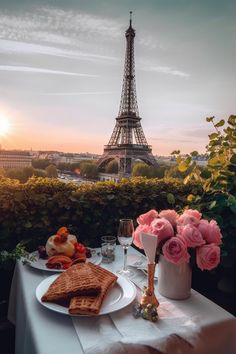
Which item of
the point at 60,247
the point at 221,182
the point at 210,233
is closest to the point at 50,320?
the point at 60,247

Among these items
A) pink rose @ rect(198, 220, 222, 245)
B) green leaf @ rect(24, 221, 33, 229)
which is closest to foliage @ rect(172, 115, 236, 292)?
pink rose @ rect(198, 220, 222, 245)

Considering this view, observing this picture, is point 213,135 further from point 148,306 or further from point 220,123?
point 148,306

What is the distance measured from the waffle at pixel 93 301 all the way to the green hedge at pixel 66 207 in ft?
2.99

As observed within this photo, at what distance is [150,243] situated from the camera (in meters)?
1.18

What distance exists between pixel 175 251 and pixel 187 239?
0.07 metres

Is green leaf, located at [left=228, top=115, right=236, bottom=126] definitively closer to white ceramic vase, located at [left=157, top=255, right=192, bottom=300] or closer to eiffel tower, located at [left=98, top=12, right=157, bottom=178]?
white ceramic vase, located at [left=157, top=255, right=192, bottom=300]

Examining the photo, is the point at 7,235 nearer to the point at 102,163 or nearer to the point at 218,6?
the point at 218,6

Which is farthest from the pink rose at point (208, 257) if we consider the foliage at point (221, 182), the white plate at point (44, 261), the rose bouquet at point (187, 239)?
the white plate at point (44, 261)

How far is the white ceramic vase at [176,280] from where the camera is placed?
126 centimetres

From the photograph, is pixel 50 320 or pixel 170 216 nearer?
pixel 50 320

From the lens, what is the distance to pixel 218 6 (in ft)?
11.6

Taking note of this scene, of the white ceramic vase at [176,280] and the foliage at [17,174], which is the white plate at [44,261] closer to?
the white ceramic vase at [176,280]

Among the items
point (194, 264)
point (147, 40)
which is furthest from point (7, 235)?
point (147, 40)

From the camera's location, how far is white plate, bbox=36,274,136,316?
1099 mm
